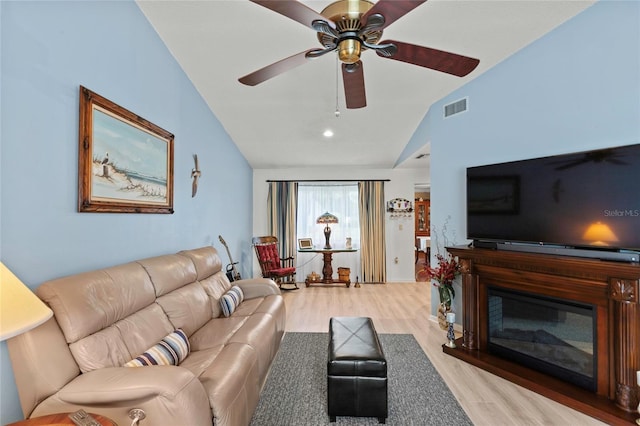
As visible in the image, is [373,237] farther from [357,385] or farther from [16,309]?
[16,309]

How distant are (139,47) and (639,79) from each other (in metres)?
3.80

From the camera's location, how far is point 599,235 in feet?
6.63

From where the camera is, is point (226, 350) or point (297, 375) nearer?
point (226, 350)

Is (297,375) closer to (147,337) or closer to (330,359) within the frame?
(330,359)

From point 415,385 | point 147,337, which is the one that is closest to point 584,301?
point 415,385

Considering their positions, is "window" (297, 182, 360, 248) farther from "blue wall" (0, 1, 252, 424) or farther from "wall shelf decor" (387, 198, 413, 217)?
"blue wall" (0, 1, 252, 424)

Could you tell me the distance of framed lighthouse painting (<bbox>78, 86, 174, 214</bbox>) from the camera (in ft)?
5.98

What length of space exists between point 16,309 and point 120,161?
1.43 meters

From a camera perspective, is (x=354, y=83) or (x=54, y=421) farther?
(x=354, y=83)

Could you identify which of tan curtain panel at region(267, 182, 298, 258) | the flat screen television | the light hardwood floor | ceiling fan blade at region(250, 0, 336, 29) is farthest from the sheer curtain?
ceiling fan blade at region(250, 0, 336, 29)

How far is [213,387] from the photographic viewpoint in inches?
57.9

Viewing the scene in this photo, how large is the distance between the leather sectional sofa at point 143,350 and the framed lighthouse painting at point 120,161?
1.69 feet

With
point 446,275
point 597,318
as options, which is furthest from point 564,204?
point 446,275

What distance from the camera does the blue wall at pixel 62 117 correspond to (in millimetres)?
1376
